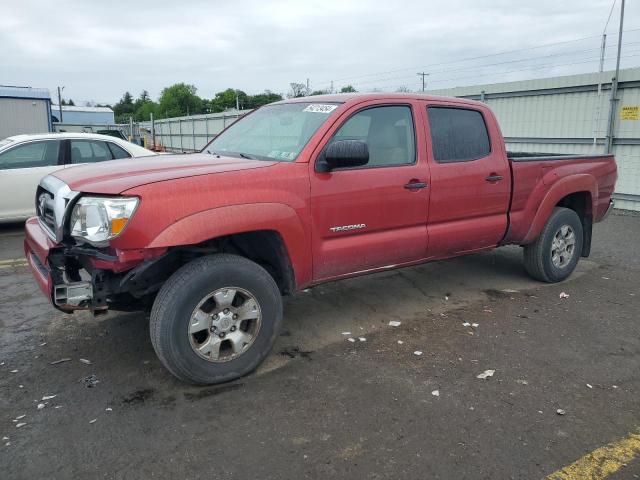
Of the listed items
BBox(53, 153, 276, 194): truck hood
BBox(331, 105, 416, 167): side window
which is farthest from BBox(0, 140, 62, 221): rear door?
BBox(331, 105, 416, 167): side window

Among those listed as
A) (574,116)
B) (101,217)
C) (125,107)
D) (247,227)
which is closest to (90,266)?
(101,217)

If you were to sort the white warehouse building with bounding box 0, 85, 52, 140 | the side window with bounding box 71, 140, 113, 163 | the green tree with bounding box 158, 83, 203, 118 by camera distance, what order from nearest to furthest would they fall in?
the side window with bounding box 71, 140, 113, 163, the white warehouse building with bounding box 0, 85, 52, 140, the green tree with bounding box 158, 83, 203, 118

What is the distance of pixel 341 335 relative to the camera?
4242 millimetres

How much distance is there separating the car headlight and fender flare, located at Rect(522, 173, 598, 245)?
3858mm

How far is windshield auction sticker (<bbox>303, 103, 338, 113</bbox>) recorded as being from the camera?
13.2ft

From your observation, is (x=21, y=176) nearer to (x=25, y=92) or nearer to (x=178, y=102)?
(x=25, y=92)

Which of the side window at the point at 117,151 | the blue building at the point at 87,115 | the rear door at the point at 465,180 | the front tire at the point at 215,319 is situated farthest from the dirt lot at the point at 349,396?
the blue building at the point at 87,115

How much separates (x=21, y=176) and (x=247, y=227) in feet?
20.8

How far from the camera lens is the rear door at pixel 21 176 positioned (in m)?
8.03

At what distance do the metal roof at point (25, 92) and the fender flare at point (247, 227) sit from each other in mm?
24382

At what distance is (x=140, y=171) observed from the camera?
3426mm

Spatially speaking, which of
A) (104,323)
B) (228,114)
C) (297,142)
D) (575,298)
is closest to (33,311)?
(104,323)

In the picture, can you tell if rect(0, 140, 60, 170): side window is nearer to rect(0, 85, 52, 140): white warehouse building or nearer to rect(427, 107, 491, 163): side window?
rect(427, 107, 491, 163): side window

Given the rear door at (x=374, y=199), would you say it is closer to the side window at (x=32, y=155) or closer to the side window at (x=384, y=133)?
the side window at (x=384, y=133)
